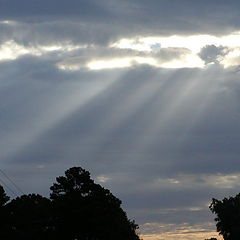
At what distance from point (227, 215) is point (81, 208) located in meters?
76.0

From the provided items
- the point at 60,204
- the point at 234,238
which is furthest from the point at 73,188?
the point at 234,238

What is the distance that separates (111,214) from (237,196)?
7909cm

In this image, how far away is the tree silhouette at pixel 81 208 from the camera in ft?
319

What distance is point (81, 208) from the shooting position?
97000 millimetres

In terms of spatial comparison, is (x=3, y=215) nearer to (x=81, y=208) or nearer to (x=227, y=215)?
(x=81, y=208)

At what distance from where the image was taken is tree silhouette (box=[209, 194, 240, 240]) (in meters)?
163

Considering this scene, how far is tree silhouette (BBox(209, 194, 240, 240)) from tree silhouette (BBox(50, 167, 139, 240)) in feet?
220

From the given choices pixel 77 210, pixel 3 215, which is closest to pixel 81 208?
pixel 77 210

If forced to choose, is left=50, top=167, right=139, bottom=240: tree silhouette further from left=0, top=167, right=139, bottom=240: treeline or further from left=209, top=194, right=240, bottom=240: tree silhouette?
left=209, top=194, right=240, bottom=240: tree silhouette

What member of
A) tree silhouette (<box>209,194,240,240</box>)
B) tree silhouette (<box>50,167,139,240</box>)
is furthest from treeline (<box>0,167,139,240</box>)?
tree silhouette (<box>209,194,240,240</box>)

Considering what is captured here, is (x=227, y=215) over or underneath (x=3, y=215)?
over

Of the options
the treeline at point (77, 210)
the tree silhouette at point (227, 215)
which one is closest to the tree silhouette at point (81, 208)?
the treeline at point (77, 210)

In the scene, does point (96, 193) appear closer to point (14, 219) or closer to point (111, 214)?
point (111, 214)

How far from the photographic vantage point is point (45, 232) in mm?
105562
